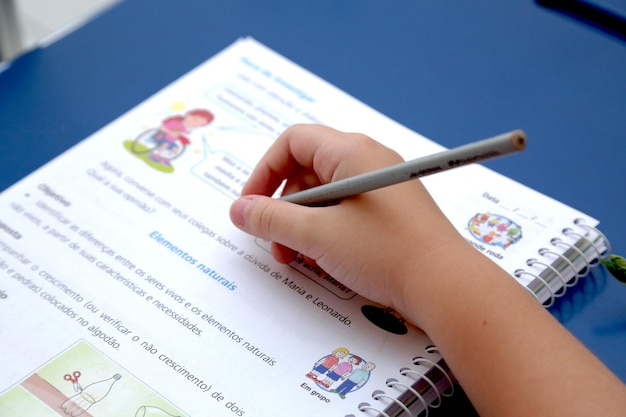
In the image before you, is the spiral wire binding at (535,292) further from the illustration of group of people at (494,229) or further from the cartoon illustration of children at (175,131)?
the cartoon illustration of children at (175,131)

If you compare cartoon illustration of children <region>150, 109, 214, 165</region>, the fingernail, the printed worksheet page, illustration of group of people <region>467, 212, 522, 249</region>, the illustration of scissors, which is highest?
illustration of group of people <region>467, 212, 522, 249</region>

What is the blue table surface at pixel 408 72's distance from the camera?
0.86 metres

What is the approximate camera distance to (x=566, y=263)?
740mm

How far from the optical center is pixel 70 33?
3.25 ft

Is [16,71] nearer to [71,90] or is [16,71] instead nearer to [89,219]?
[71,90]

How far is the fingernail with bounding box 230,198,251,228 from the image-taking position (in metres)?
0.73

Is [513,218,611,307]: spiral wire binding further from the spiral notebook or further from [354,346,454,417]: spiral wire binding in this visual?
[354,346,454,417]: spiral wire binding

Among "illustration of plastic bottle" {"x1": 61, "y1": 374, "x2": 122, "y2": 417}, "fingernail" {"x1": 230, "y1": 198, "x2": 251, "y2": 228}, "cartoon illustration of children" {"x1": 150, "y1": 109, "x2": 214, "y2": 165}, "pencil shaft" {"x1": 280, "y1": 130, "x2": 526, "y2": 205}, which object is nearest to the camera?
"pencil shaft" {"x1": 280, "y1": 130, "x2": 526, "y2": 205}

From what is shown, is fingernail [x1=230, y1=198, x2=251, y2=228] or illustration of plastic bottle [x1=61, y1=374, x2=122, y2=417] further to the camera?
fingernail [x1=230, y1=198, x2=251, y2=228]

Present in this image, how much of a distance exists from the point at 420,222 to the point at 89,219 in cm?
31

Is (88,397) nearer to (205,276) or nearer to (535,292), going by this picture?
(205,276)

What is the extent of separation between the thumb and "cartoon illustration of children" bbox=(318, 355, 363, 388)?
0.10 meters

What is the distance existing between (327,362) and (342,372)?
0.02 metres

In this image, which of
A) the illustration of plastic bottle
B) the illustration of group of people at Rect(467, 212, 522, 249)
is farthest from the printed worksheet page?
the illustration of group of people at Rect(467, 212, 522, 249)
